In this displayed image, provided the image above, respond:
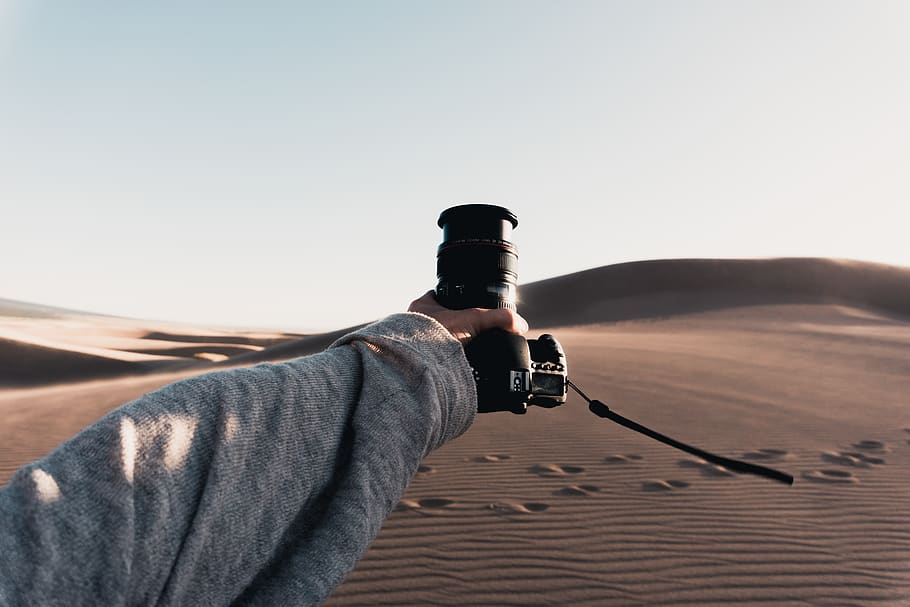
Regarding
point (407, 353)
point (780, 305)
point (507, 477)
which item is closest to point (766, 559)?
point (507, 477)

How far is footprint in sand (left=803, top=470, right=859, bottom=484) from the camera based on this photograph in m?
3.62

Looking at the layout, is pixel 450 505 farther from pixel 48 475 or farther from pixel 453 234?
pixel 48 475

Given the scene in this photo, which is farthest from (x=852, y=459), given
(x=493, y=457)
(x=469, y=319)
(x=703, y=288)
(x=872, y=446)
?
(x=703, y=288)

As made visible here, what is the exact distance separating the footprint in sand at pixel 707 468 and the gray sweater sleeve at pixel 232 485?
3.25 metres

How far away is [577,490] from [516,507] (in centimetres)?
48

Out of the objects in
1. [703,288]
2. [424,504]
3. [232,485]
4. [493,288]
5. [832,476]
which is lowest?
[424,504]

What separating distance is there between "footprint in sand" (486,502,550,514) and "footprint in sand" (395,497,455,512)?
0.25m

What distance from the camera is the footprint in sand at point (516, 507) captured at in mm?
2975

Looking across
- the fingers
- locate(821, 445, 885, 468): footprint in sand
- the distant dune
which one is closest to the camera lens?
the fingers

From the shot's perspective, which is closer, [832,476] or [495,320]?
[495,320]

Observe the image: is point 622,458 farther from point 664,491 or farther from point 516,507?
point 516,507

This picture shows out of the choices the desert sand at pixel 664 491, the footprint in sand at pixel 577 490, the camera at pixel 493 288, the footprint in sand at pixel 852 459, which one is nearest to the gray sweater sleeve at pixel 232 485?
the camera at pixel 493 288

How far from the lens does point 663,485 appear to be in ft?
11.3

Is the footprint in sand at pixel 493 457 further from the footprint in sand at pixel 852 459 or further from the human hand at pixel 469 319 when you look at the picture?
the human hand at pixel 469 319
